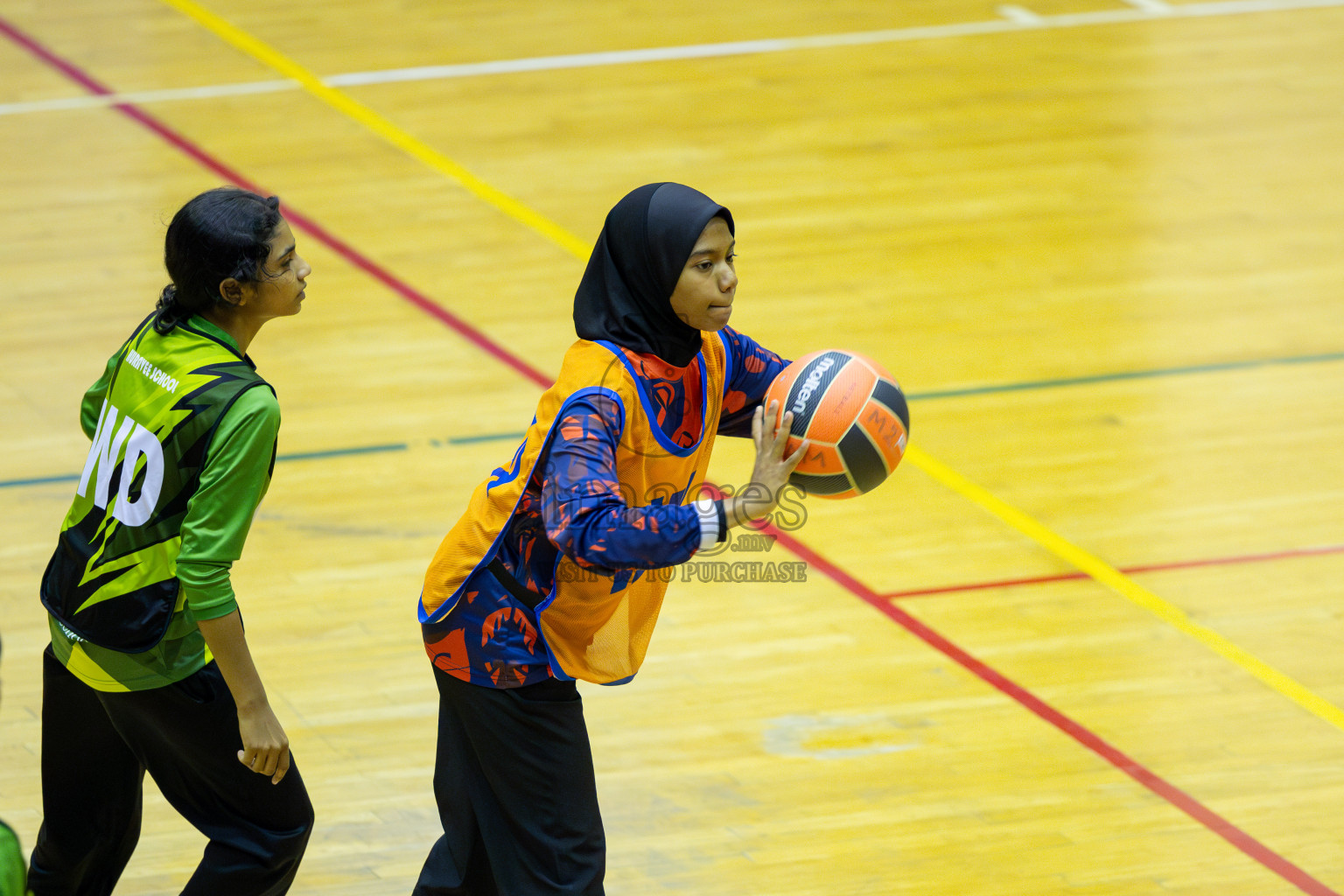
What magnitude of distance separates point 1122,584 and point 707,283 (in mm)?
2950

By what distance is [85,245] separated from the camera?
8.41 metres

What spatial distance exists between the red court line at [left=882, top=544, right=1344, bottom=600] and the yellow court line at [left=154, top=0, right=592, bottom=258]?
10.8ft

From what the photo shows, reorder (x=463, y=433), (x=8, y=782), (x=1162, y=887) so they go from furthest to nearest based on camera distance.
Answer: (x=463, y=433)
(x=8, y=782)
(x=1162, y=887)

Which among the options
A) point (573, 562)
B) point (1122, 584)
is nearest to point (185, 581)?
point (573, 562)

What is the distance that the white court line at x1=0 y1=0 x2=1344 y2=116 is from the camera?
10391 mm

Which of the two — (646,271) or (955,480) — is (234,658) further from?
(955,480)

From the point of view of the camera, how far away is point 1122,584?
228 inches

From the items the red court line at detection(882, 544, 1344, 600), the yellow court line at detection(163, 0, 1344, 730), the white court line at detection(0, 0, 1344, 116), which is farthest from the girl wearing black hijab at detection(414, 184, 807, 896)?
the white court line at detection(0, 0, 1344, 116)

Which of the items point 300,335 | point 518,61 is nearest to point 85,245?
point 300,335

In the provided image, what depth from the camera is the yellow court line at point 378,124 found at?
29.0 ft

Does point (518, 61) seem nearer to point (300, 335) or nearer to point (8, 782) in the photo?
point (300, 335)

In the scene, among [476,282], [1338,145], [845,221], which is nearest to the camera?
[476,282]

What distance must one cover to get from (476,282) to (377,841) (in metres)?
4.11

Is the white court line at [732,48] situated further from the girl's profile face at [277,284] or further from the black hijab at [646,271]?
the black hijab at [646,271]
